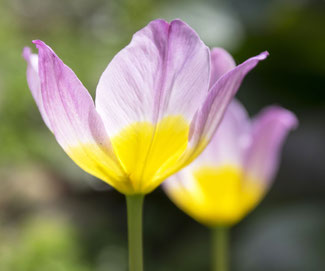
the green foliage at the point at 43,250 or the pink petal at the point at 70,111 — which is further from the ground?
the pink petal at the point at 70,111

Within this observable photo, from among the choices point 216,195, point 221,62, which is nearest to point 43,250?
point 216,195

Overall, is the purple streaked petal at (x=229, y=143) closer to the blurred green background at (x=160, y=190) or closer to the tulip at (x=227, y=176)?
the tulip at (x=227, y=176)

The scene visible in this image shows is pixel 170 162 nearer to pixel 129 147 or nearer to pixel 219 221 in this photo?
pixel 129 147

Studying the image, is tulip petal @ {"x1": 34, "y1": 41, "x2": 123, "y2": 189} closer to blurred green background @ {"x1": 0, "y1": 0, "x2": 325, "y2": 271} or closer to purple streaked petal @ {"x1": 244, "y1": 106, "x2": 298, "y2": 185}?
purple streaked petal @ {"x1": 244, "y1": 106, "x2": 298, "y2": 185}

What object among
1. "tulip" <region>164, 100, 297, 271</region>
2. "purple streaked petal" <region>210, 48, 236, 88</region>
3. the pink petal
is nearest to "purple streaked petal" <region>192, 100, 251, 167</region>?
"tulip" <region>164, 100, 297, 271</region>

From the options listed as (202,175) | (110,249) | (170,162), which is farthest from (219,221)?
(110,249)

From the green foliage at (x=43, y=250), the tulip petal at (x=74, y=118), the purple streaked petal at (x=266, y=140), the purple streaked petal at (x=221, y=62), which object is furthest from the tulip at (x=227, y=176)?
the green foliage at (x=43, y=250)
